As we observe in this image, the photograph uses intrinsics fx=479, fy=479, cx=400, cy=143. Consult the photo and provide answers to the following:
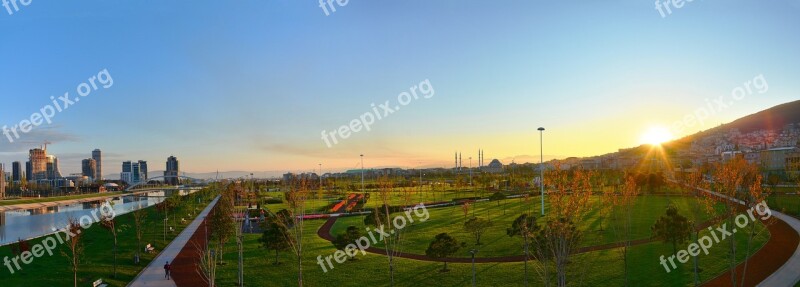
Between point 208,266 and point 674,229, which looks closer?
point 208,266

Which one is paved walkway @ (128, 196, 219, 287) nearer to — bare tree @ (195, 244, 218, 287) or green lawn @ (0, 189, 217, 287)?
green lawn @ (0, 189, 217, 287)

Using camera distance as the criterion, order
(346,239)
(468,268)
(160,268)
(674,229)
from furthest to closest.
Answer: (346,239)
(160,268)
(674,229)
(468,268)

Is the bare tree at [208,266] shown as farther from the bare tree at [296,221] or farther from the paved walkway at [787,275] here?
the paved walkway at [787,275]

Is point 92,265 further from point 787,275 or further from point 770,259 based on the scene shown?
point 770,259

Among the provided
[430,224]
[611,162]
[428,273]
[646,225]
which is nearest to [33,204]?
[430,224]

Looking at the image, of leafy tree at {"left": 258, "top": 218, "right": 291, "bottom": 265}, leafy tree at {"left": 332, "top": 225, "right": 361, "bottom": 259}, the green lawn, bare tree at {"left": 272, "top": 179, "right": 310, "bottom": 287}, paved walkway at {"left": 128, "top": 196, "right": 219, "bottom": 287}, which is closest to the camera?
bare tree at {"left": 272, "top": 179, "right": 310, "bottom": 287}

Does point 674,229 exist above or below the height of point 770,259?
above

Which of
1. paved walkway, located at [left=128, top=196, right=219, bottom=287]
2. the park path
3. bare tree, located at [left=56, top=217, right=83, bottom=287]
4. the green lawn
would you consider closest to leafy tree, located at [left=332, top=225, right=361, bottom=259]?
paved walkway, located at [left=128, top=196, right=219, bottom=287]

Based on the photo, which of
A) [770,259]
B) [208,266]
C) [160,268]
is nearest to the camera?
[208,266]

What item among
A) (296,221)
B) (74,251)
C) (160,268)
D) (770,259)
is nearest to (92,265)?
(160,268)

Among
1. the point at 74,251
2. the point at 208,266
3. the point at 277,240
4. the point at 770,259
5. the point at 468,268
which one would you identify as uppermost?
the point at 74,251

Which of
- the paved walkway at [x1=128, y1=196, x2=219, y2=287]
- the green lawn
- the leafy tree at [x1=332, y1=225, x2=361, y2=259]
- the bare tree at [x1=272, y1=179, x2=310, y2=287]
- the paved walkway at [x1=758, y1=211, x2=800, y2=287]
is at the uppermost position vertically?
the bare tree at [x1=272, y1=179, x2=310, y2=287]

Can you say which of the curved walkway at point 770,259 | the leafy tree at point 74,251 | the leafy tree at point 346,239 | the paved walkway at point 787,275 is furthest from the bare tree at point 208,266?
the paved walkway at point 787,275

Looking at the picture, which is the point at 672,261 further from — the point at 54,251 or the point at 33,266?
the point at 54,251
